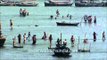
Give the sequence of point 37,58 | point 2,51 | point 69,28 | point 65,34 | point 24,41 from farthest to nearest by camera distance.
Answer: point 69,28
point 65,34
point 24,41
point 2,51
point 37,58

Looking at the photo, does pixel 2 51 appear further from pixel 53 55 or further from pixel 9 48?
pixel 53 55

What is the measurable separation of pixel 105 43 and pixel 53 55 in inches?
795

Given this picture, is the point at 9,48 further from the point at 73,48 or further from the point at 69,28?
the point at 69,28

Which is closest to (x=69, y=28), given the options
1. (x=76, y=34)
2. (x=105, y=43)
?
(x=76, y=34)

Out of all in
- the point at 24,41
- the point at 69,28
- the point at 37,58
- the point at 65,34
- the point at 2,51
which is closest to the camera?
the point at 37,58

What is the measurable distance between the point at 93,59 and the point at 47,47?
12223mm

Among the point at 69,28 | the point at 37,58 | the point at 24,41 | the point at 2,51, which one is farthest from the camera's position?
the point at 69,28

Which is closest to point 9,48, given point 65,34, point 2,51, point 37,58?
point 2,51

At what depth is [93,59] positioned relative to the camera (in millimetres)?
87062

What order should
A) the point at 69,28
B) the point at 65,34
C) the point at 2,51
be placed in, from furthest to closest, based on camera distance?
the point at 69,28 → the point at 65,34 → the point at 2,51

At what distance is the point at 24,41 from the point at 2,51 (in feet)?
32.4

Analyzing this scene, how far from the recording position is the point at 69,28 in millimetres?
135500

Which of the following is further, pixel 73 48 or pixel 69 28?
pixel 69 28

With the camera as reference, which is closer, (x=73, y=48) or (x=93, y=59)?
(x=93, y=59)
